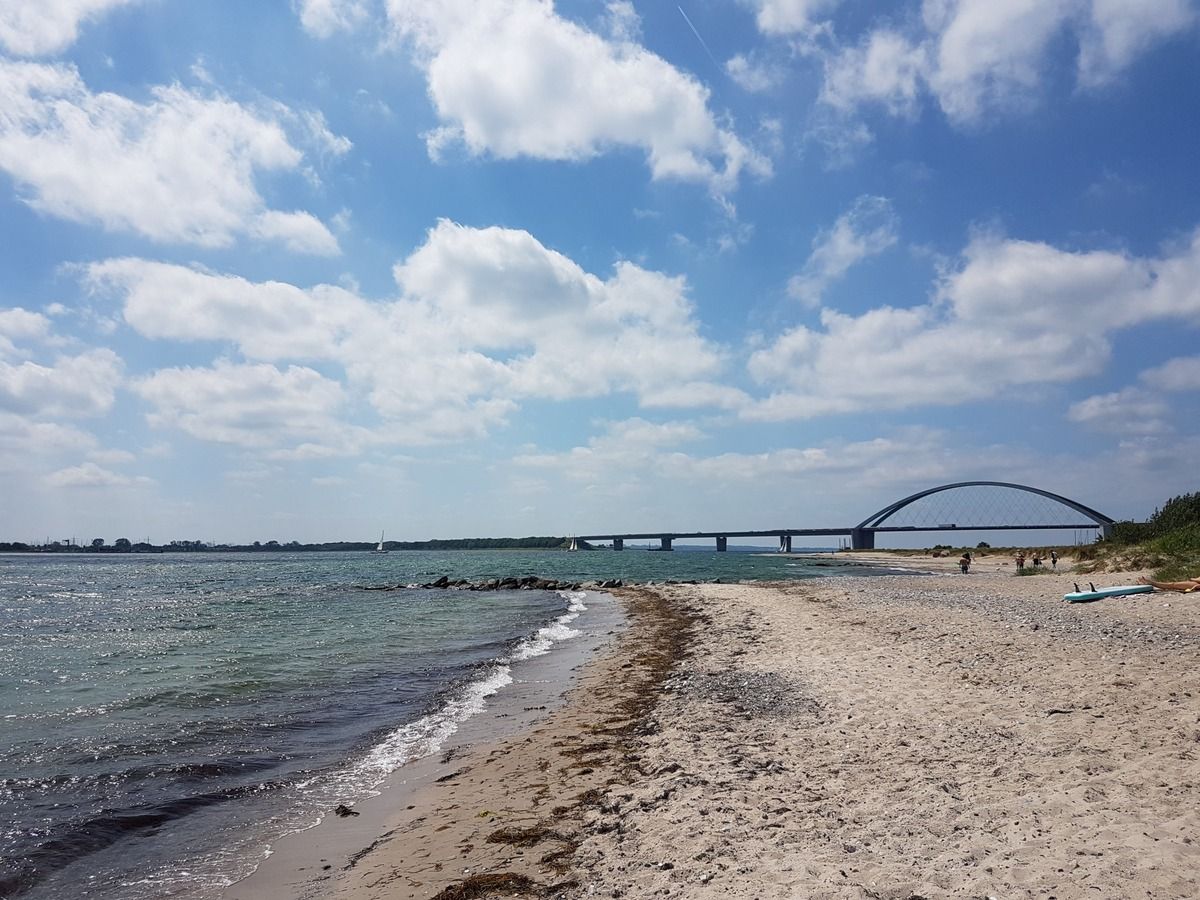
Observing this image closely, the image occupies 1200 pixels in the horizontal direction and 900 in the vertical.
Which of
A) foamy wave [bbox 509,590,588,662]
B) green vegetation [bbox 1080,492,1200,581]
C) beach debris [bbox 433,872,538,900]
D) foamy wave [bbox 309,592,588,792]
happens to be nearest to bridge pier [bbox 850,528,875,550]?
green vegetation [bbox 1080,492,1200,581]

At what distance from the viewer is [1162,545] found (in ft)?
122

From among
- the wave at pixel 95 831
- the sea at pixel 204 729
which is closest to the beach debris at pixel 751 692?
the sea at pixel 204 729

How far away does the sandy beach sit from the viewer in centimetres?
550

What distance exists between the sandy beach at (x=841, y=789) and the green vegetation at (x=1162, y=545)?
21920mm

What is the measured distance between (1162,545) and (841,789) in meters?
40.7

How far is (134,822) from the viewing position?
28.3 ft

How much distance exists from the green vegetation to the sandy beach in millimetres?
21920

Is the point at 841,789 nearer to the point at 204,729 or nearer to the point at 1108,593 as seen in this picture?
the point at 204,729

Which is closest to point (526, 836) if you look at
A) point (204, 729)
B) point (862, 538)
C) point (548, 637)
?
point (204, 729)

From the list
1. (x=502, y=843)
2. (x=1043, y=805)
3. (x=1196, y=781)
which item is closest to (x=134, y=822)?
(x=502, y=843)

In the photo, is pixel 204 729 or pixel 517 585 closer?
pixel 204 729

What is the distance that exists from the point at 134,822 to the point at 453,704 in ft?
21.3

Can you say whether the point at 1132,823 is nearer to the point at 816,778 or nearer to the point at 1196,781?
the point at 1196,781

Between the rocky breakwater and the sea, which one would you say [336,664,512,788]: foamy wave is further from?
the rocky breakwater
